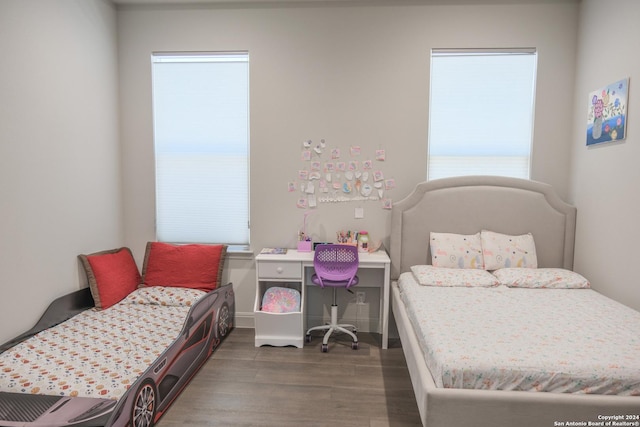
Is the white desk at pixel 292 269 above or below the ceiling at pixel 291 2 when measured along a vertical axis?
below

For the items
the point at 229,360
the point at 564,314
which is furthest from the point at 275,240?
the point at 564,314

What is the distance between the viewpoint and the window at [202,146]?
336cm

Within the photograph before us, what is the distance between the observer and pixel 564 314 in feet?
6.99

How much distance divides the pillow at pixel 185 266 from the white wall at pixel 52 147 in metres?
0.46

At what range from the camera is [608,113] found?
8.67 ft

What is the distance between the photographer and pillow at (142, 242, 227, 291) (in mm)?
3170

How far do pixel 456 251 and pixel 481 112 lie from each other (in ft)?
4.29

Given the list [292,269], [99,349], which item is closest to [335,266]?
[292,269]

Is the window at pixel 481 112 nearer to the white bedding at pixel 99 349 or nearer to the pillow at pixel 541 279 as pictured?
the pillow at pixel 541 279

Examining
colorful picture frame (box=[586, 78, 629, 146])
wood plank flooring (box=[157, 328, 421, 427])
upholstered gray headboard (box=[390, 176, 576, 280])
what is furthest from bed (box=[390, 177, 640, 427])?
colorful picture frame (box=[586, 78, 629, 146])

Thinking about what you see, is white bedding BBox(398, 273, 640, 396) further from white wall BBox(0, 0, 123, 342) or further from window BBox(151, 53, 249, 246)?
white wall BBox(0, 0, 123, 342)

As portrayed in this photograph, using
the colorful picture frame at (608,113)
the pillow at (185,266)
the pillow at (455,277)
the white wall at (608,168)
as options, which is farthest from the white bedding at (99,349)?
the colorful picture frame at (608,113)

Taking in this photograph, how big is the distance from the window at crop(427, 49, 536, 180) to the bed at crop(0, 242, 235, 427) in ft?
7.65

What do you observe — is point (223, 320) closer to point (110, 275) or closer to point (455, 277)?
point (110, 275)
